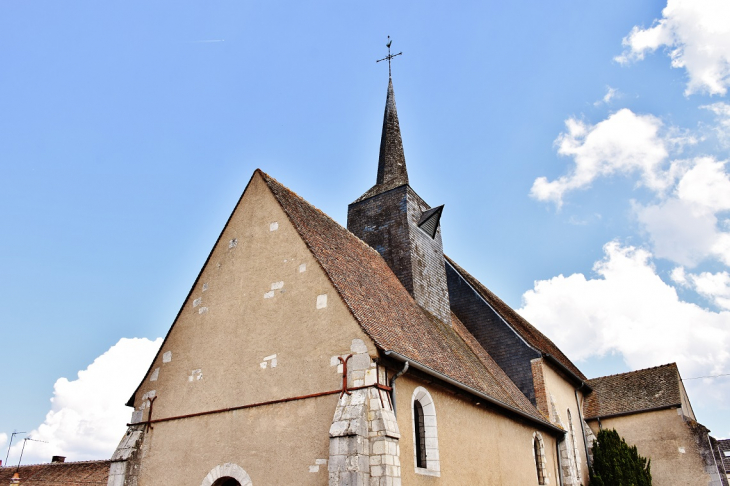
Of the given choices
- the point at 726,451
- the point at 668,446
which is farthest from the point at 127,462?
the point at 726,451

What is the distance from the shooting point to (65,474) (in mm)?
18812

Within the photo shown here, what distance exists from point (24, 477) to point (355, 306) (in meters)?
17.2

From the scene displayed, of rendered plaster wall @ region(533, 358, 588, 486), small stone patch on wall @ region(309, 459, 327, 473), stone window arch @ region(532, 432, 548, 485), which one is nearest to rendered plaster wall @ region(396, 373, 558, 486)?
stone window arch @ region(532, 432, 548, 485)

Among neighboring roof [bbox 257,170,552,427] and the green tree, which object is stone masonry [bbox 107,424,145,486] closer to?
neighboring roof [bbox 257,170,552,427]

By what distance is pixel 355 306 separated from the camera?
944 cm

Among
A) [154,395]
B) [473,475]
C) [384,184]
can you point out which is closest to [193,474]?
[154,395]

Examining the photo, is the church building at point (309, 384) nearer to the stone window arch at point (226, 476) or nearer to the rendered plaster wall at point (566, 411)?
the stone window arch at point (226, 476)

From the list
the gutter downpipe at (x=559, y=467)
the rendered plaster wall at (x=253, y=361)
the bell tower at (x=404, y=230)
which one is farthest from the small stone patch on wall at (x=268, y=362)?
the gutter downpipe at (x=559, y=467)

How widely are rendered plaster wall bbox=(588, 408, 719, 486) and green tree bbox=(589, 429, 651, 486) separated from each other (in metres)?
0.33

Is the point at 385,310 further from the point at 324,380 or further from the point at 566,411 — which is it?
the point at 566,411

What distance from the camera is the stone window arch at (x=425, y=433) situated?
30.1 feet

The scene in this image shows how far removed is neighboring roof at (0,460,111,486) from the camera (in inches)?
700

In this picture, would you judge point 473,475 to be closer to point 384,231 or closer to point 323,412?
point 323,412

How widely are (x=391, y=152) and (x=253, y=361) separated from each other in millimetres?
9820
